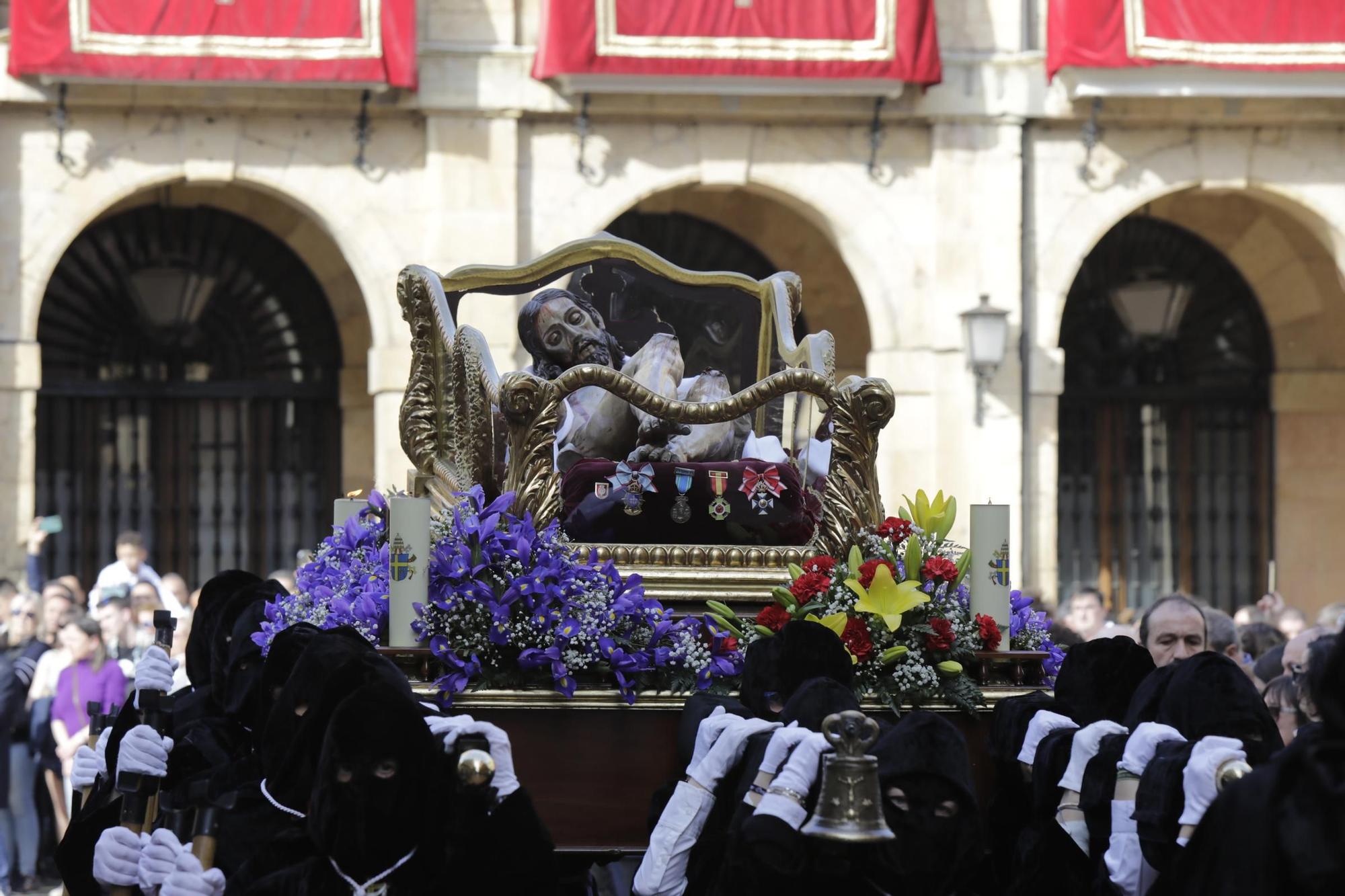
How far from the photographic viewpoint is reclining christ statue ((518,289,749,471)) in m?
7.19

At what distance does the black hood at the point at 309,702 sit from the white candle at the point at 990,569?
1.97m

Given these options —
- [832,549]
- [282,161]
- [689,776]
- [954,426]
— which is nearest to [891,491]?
[954,426]

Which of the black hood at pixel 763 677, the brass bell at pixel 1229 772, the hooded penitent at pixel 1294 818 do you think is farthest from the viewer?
the black hood at pixel 763 677

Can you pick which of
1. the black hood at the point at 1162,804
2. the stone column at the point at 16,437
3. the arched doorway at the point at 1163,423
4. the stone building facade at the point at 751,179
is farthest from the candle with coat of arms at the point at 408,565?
the arched doorway at the point at 1163,423

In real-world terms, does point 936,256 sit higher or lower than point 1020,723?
higher

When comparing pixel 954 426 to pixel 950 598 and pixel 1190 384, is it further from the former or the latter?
pixel 950 598

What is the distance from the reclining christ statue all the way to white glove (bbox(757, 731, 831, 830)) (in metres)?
2.24

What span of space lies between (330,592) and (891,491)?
32.3 feet

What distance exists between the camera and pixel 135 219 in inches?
664

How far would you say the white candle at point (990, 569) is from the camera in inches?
255

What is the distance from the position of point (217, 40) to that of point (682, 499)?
9.10 metres

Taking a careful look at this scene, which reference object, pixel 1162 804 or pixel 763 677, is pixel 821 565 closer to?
pixel 763 677

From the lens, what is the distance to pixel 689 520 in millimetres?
6797

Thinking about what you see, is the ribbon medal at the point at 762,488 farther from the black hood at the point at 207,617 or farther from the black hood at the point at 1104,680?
the black hood at the point at 207,617
